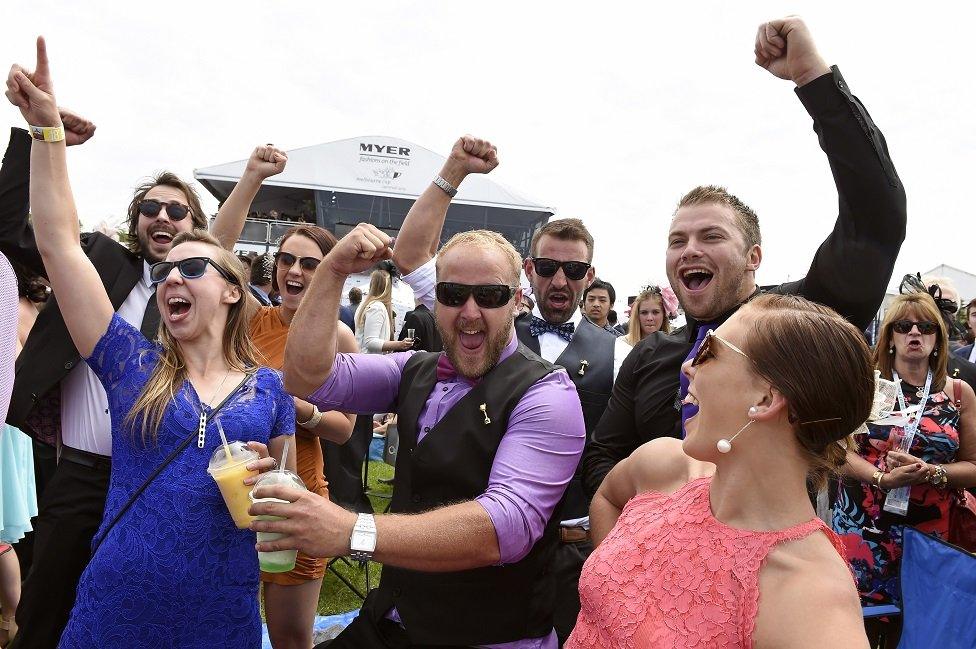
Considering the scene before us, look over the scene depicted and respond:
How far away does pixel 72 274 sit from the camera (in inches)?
89.8

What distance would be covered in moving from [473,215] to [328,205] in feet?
17.9

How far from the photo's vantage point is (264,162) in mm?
3609

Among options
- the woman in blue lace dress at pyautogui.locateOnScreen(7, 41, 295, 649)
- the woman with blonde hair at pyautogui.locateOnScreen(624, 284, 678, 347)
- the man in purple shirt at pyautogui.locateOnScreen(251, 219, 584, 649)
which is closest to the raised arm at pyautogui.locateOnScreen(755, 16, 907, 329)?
the man in purple shirt at pyautogui.locateOnScreen(251, 219, 584, 649)

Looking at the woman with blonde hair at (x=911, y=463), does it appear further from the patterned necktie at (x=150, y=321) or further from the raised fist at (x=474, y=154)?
the patterned necktie at (x=150, y=321)

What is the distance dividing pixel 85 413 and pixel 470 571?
5.89 ft

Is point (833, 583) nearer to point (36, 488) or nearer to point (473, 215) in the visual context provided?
point (36, 488)

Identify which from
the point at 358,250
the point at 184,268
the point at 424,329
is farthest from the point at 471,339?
the point at 424,329

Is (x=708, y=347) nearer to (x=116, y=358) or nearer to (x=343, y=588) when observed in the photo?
(x=116, y=358)

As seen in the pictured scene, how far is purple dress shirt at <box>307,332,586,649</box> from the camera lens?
1.82m

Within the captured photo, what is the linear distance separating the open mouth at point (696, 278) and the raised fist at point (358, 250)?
3.58 ft

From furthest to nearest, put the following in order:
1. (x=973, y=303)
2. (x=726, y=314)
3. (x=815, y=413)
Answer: (x=973, y=303) < (x=726, y=314) < (x=815, y=413)

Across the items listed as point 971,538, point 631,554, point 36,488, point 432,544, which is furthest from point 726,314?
point 36,488

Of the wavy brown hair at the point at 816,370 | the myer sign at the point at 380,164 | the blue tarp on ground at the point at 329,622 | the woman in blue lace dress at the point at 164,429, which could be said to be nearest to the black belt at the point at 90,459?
the woman in blue lace dress at the point at 164,429

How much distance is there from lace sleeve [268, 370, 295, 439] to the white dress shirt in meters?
0.70
